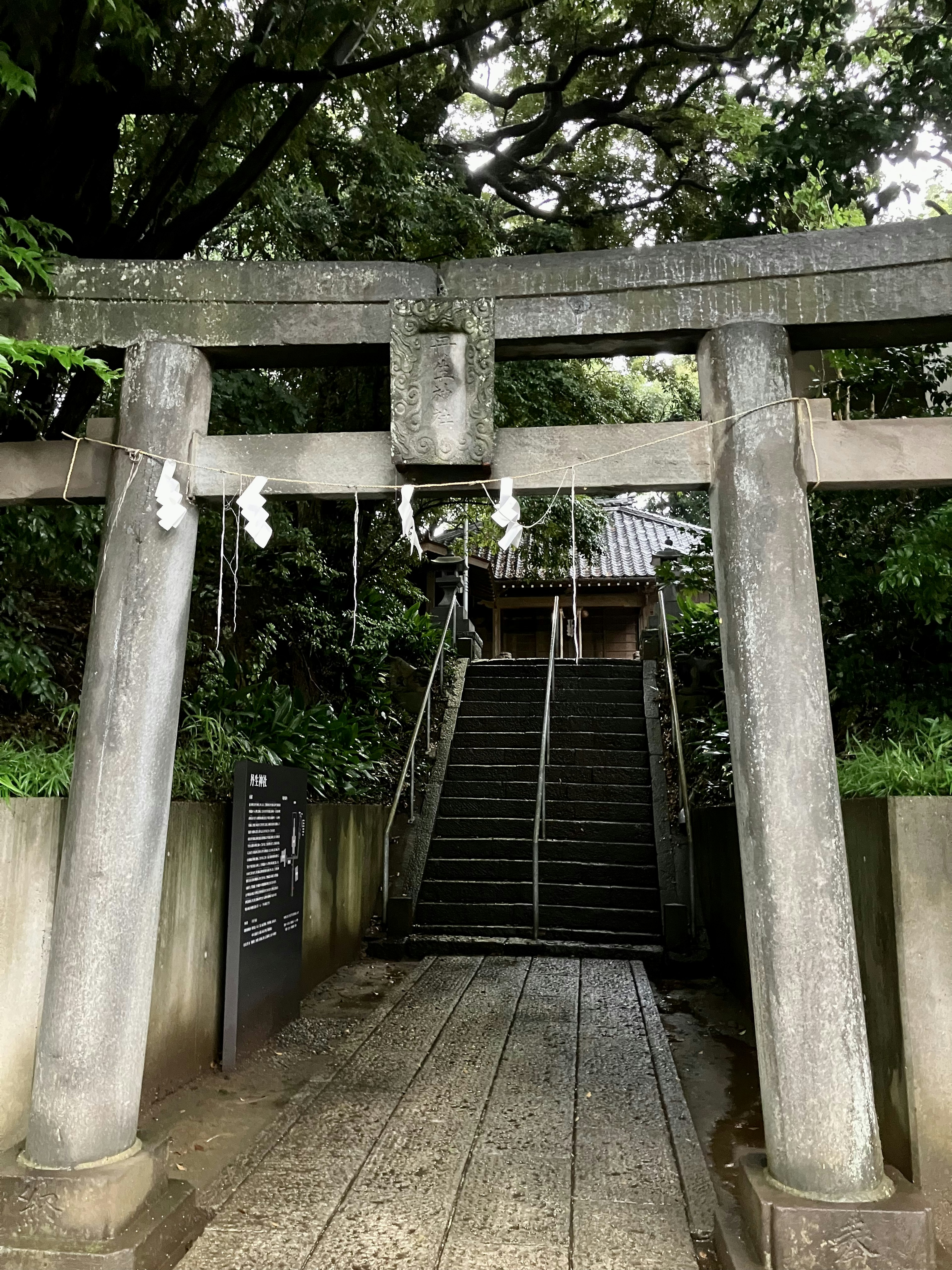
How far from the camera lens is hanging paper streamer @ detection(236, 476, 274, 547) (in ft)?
11.6

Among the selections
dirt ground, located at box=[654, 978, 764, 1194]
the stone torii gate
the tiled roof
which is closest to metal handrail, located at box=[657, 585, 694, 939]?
dirt ground, located at box=[654, 978, 764, 1194]

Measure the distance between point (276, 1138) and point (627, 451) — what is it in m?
3.37

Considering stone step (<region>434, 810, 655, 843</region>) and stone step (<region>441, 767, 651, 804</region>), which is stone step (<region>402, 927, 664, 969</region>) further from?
stone step (<region>441, 767, 651, 804</region>)

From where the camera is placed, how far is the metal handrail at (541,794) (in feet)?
25.4

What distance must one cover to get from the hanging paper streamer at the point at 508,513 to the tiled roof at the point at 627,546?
13.4m

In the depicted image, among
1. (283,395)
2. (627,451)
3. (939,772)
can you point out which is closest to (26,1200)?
(627,451)

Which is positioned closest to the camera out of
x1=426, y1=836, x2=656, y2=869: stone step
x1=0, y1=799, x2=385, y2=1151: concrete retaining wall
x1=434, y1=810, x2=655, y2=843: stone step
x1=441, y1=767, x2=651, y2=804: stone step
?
x1=0, y1=799, x2=385, y2=1151: concrete retaining wall

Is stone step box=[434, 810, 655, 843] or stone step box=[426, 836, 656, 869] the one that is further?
stone step box=[434, 810, 655, 843]

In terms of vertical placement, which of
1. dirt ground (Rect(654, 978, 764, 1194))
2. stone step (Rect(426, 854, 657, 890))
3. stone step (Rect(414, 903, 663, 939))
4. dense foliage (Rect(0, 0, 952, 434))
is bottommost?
dirt ground (Rect(654, 978, 764, 1194))

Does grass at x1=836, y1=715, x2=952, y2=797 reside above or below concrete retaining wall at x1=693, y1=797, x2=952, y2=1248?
above

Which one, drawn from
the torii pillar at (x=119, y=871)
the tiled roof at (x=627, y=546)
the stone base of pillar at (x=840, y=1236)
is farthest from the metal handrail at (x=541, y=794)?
the tiled roof at (x=627, y=546)

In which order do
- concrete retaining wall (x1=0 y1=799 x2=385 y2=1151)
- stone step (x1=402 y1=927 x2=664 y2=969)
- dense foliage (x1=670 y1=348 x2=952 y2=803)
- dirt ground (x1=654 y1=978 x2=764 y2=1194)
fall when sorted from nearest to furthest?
concrete retaining wall (x1=0 y1=799 x2=385 y2=1151) < dirt ground (x1=654 y1=978 x2=764 y2=1194) < dense foliage (x1=670 y1=348 x2=952 y2=803) < stone step (x1=402 y1=927 x2=664 y2=969)

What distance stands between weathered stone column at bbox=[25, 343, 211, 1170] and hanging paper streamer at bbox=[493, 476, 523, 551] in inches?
50.1

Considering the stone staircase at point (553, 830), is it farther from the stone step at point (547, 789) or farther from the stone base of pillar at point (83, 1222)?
the stone base of pillar at point (83, 1222)
